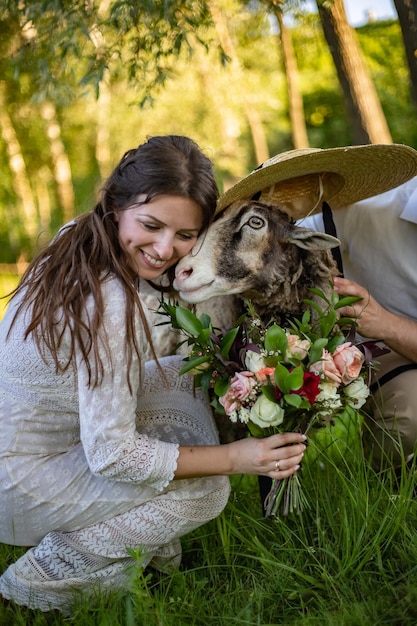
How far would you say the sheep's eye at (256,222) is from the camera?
271 centimetres

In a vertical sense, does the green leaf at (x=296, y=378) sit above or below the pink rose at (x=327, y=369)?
above

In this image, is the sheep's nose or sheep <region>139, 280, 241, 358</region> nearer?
the sheep's nose

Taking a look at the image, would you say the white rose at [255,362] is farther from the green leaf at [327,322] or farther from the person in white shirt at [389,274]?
the person in white shirt at [389,274]

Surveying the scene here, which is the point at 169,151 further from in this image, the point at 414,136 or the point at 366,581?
the point at 414,136

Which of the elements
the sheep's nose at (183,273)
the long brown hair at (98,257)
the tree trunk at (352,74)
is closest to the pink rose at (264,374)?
the long brown hair at (98,257)

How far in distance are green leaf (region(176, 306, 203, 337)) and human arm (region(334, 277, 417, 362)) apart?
62 cm

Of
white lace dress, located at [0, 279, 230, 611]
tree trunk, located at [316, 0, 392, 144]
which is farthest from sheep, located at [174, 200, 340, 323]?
tree trunk, located at [316, 0, 392, 144]

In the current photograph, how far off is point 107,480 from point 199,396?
0.54 m

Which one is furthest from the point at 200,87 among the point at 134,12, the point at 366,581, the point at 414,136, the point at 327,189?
the point at 366,581

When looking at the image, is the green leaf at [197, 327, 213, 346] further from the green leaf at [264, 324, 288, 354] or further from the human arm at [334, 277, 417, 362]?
the human arm at [334, 277, 417, 362]

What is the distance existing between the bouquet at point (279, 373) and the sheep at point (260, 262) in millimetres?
175

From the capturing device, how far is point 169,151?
8.35 feet

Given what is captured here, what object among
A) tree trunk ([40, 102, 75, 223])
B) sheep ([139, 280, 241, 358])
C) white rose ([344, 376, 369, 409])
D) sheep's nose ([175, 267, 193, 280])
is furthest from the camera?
tree trunk ([40, 102, 75, 223])

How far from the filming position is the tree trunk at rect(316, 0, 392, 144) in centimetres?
462
